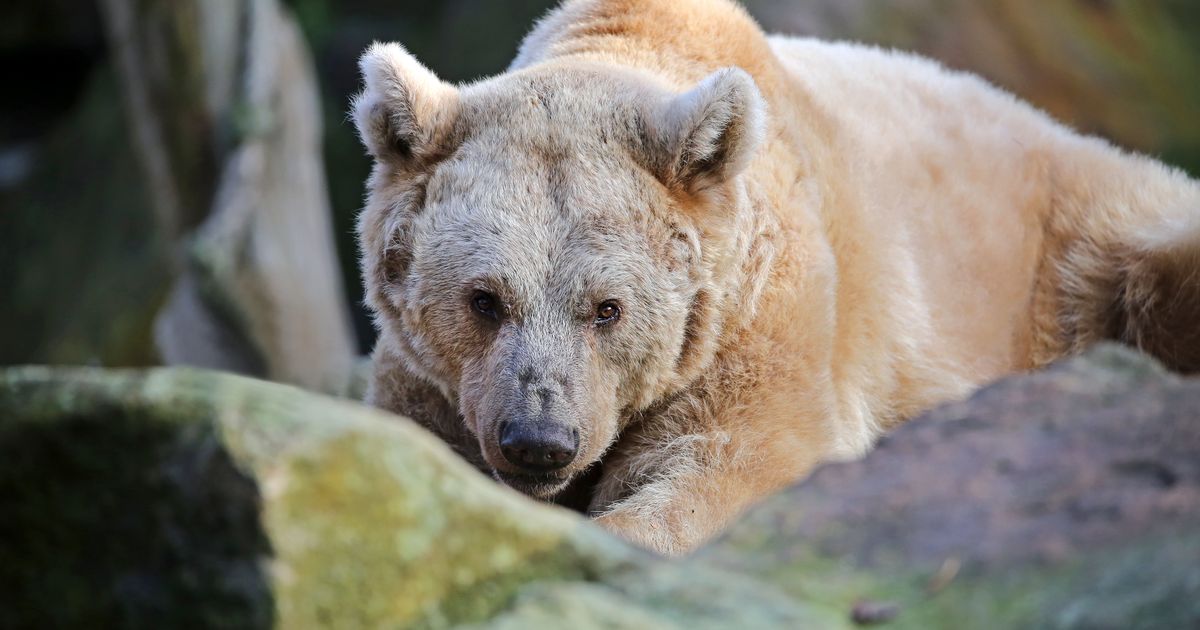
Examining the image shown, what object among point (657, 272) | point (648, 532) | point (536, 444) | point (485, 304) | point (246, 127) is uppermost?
point (657, 272)

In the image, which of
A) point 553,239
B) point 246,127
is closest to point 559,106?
point 553,239

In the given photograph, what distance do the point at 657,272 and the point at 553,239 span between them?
37 cm

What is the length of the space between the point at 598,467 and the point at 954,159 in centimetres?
229

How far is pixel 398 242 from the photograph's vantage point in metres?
4.76

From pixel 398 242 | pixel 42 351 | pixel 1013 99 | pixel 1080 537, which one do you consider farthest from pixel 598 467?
pixel 42 351

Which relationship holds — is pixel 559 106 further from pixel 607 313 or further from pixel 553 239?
pixel 607 313

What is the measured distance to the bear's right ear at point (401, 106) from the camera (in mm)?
4688

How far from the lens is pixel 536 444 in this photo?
4156mm

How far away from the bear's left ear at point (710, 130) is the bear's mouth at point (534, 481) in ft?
3.61

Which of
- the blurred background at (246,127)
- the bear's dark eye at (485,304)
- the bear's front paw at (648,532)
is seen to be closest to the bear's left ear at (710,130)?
the bear's dark eye at (485,304)

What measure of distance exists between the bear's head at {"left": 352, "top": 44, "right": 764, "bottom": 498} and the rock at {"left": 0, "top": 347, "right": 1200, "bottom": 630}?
167 cm

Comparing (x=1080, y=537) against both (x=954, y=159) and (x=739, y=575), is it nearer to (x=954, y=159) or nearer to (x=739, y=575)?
(x=739, y=575)

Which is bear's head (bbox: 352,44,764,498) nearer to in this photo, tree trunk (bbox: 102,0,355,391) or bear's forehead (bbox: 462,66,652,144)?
bear's forehead (bbox: 462,66,652,144)

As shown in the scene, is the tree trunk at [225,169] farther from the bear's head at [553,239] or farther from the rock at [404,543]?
the rock at [404,543]
